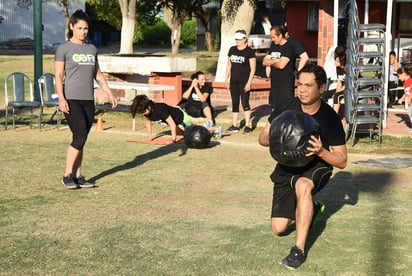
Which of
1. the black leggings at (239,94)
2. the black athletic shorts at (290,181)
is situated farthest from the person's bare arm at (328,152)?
the black leggings at (239,94)

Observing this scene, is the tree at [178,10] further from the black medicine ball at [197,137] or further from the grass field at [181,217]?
the grass field at [181,217]

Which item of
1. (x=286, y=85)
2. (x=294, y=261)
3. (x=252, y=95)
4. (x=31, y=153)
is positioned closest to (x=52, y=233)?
(x=294, y=261)

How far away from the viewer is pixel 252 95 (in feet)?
57.6

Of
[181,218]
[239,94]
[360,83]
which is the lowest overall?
[181,218]

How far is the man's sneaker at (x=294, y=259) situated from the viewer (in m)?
6.09

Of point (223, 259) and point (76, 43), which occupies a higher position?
point (76, 43)

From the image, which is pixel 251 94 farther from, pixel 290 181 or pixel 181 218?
pixel 290 181

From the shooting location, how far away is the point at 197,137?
12.0m

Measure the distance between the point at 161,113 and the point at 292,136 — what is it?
21.5 ft

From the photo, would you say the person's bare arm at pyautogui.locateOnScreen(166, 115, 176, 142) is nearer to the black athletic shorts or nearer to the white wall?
the black athletic shorts

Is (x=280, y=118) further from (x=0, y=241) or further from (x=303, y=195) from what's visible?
(x=0, y=241)

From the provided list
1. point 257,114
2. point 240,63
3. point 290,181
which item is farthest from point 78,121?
point 257,114

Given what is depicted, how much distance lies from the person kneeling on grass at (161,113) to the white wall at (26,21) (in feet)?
143

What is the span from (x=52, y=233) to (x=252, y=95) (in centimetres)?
1082
